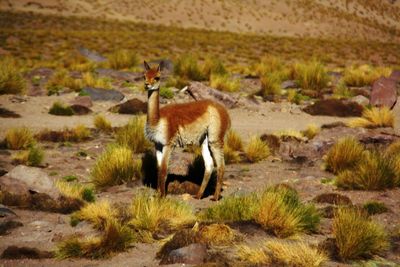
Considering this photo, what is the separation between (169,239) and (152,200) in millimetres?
989

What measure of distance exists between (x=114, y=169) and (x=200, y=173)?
1543 millimetres

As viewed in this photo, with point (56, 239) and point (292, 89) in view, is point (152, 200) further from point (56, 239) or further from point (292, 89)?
point (292, 89)

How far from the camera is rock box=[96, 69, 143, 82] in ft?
70.3

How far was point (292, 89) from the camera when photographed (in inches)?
785

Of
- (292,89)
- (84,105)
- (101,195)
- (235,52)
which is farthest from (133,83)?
(235,52)

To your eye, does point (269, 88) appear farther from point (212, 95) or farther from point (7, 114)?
point (7, 114)

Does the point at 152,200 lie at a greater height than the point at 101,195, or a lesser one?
greater

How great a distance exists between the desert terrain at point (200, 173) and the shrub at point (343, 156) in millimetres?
24

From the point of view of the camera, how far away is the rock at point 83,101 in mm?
17266

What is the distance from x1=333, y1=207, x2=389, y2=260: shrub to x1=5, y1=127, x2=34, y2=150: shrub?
8013 mm

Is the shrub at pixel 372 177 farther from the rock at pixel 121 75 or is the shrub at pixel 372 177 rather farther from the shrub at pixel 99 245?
the rock at pixel 121 75

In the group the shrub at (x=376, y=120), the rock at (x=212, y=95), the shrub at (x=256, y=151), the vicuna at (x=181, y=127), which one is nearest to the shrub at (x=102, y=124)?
the rock at (x=212, y=95)

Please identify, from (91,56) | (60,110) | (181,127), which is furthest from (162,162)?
(91,56)

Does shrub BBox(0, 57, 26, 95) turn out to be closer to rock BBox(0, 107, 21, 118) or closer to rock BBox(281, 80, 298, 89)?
rock BBox(0, 107, 21, 118)
